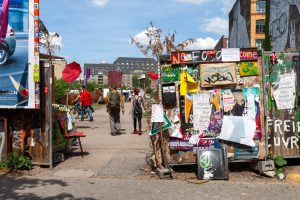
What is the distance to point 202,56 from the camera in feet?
24.6

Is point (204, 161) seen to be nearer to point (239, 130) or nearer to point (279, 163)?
point (239, 130)

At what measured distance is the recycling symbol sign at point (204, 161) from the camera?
721 cm

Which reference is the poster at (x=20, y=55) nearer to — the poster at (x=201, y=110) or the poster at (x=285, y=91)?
the poster at (x=201, y=110)

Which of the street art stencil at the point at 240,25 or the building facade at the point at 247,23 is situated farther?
the street art stencil at the point at 240,25

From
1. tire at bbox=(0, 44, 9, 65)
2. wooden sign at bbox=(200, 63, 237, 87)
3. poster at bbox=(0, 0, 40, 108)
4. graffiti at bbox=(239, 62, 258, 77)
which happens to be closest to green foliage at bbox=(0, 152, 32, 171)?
poster at bbox=(0, 0, 40, 108)

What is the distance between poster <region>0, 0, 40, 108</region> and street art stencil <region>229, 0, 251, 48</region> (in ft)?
159

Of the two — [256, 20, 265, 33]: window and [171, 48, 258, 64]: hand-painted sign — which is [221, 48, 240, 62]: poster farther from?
[256, 20, 265, 33]: window

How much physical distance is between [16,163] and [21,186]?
1388 millimetres

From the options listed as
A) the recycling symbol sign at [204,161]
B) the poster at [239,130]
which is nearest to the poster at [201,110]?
the poster at [239,130]

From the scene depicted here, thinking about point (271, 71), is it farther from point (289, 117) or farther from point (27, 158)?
point (27, 158)

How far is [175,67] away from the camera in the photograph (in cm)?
753

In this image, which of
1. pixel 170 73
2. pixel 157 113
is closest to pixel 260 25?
pixel 170 73

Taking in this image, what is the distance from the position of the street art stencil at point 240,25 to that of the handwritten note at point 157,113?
48.3 meters

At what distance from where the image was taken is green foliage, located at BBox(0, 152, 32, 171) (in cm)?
809
